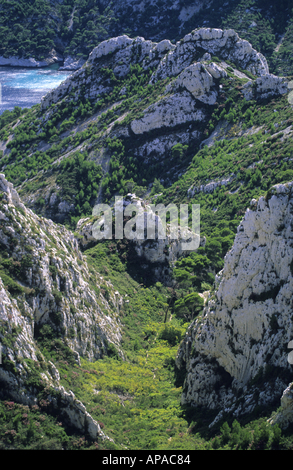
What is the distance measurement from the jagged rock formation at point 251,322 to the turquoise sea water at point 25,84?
122m

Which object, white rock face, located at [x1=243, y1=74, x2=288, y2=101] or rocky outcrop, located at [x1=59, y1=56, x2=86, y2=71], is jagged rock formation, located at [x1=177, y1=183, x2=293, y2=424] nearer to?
white rock face, located at [x1=243, y1=74, x2=288, y2=101]

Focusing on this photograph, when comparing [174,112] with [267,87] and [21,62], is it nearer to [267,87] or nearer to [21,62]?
[267,87]

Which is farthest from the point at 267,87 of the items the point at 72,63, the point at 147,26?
the point at 72,63

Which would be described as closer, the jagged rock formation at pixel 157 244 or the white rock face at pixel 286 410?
the white rock face at pixel 286 410

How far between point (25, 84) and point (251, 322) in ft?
509

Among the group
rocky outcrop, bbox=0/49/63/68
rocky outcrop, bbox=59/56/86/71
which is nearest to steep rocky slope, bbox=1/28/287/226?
rocky outcrop, bbox=59/56/86/71

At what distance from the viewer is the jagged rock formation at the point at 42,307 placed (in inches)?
1003

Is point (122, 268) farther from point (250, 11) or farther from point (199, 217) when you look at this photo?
point (250, 11)

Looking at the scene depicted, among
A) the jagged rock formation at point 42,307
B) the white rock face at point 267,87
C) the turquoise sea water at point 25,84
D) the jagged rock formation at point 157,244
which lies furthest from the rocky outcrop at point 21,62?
the jagged rock formation at point 42,307

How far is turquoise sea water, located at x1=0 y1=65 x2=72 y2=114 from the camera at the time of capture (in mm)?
141125

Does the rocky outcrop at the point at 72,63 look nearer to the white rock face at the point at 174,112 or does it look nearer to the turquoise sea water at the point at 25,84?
the turquoise sea water at the point at 25,84

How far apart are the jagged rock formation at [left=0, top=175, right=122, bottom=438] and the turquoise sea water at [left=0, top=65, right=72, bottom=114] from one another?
365 feet

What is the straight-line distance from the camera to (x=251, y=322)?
90.6 feet

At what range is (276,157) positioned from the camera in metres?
63.0
